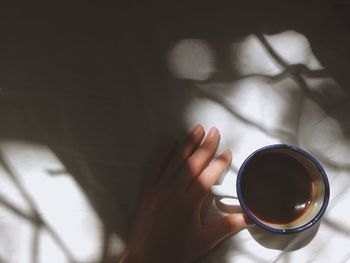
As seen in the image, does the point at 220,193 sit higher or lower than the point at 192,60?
lower

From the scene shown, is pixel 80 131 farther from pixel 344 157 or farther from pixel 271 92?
pixel 344 157

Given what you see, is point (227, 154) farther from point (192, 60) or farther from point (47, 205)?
point (47, 205)

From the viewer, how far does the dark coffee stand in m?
0.75

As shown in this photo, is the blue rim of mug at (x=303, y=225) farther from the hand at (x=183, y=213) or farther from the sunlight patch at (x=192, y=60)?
the sunlight patch at (x=192, y=60)

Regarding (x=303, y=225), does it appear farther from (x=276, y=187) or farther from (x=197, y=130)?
(x=197, y=130)

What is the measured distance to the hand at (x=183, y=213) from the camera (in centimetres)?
74

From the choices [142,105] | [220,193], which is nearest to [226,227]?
[220,193]

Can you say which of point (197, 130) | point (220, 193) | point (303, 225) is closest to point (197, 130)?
point (197, 130)

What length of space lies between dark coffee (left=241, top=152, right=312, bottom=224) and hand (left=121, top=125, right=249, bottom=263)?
0.13 feet

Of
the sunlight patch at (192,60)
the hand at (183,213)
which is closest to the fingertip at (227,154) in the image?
the hand at (183,213)

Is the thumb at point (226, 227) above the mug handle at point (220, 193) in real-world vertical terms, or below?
below

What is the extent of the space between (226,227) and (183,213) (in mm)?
72

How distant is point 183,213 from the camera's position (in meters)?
0.77

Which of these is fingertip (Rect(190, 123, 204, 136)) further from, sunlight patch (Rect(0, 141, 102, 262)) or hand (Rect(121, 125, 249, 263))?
sunlight patch (Rect(0, 141, 102, 262))
